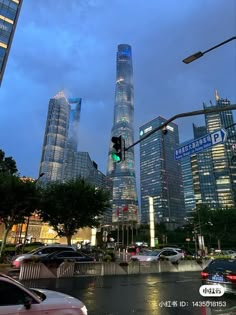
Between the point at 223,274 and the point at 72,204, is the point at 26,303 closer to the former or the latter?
the point at 223,274

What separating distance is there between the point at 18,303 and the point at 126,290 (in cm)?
968

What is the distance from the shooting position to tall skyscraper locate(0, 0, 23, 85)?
211ft

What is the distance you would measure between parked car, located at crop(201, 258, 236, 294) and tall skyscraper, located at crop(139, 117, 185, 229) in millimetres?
139231

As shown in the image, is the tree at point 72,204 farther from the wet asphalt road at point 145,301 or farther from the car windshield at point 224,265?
the car windshield at point 224,265

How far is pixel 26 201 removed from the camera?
28250 mm

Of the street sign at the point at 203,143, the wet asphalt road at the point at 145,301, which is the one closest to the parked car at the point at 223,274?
the wet asphalt road at the point at 145,301

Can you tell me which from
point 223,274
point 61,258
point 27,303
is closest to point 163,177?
point 61,258

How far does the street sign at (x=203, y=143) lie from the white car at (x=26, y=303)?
8.29m

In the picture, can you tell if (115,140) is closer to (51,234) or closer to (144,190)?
(51,234)

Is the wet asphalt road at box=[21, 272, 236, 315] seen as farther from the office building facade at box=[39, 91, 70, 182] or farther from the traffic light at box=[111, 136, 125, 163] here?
the office building facade at box=[39, 91, 70, 182]

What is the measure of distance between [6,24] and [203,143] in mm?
68885

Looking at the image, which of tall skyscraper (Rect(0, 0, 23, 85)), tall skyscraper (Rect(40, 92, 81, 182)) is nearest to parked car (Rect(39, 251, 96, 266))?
tall skyscraper (Rect(0, 0, 23, 85))

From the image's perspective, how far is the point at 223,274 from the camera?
36.4 ft

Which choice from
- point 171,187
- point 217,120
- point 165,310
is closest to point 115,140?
point 165,310
